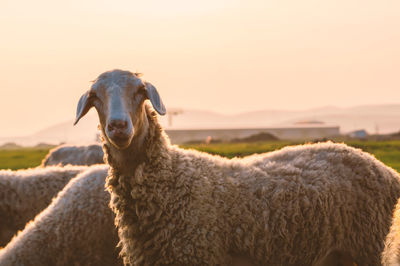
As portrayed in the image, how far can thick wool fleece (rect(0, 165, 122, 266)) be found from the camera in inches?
258

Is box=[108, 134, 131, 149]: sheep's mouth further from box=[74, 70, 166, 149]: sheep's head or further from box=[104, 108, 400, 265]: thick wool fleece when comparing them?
box=[104, 108, 400, 265]: thick wool fleece

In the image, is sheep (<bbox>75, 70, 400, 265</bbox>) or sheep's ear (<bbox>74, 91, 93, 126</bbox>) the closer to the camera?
sheep (<bbox>75, 70, 400, 265</bbox>)

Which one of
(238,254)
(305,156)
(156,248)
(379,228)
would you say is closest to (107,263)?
(156,248)

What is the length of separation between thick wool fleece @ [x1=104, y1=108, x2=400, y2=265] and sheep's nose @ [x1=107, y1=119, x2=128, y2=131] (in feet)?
1.83

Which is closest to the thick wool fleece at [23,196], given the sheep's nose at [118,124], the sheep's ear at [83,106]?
the sheep's ear at [83,106]

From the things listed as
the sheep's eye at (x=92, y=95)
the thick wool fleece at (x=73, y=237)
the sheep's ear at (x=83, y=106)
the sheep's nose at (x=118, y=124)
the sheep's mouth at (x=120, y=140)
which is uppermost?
the sheep's eye at (x=92, y=95)

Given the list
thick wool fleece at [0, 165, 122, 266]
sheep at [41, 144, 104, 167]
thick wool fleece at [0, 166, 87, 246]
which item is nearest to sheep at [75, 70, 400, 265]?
thick wool fleece at [0, 165, 122, 266]

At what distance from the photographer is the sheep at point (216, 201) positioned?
17.3 feet

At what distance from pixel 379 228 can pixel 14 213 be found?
17.7ft

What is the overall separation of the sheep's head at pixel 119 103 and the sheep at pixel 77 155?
6.50 metres

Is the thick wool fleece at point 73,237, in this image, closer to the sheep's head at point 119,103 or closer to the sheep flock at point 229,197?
the sheep flock at point 229,197

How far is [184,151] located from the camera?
6.01 metres

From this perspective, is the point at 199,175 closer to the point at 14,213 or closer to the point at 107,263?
the point at 107,263

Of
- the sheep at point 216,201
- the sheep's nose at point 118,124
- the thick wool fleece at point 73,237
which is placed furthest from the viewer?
the thick wool fleece at point 73,237
